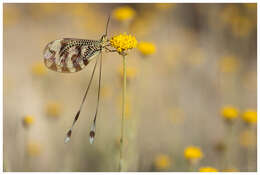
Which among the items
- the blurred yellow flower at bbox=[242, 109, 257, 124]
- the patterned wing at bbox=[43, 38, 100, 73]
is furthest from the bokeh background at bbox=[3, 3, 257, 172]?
the patterned wing at bbox=[43, 38, 100, 73]

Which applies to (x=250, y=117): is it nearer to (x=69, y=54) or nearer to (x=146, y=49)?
(x=146, y=49)

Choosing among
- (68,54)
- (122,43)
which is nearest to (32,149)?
(68,54)

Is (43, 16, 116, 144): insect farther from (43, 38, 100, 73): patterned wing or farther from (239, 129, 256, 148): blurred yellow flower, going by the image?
(239, 129, 256, 148): blurred yellow flower

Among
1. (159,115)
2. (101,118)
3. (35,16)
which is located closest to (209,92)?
(159,115)

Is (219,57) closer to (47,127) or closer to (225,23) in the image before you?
(225,23)

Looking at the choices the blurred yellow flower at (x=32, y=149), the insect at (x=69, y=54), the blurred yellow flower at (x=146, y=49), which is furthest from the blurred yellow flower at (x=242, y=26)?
the insect at (x=69, y=54)

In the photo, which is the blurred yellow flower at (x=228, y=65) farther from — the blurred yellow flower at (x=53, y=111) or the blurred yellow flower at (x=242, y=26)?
the blurred yellow flower at (x=53, y=111)
